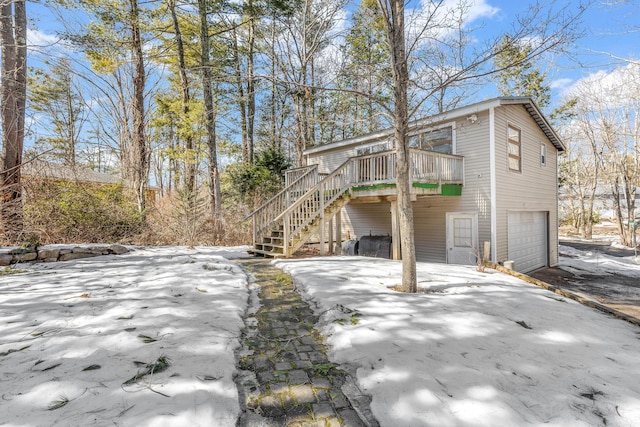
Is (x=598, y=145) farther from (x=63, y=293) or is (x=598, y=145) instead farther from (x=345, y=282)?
(x=63, y=293)

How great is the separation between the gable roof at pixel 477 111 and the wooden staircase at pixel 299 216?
2602mm

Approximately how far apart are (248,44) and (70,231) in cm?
1506

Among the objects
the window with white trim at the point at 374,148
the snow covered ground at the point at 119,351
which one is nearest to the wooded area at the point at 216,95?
the window with white trim at the point at 374,148

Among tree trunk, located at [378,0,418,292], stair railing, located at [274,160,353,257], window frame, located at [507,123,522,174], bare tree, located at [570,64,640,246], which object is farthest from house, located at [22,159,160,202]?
bare tree, located at [570,64,640,246]

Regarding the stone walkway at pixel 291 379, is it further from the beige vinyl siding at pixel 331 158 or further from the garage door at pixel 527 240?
the beige vinyl siding at pixel 331 158

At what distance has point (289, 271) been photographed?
20.4 ft

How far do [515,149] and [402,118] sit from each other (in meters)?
8.02

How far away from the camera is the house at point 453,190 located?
8.66 metres

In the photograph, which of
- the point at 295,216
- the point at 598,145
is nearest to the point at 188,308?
the point at 295,216

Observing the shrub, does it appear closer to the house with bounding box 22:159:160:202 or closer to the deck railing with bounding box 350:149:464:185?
the house with bounding box 22:159:160:202

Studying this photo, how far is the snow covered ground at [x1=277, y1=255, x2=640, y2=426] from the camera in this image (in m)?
1.94

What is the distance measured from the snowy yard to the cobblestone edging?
7.77 feet

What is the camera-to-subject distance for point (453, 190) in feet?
31.2

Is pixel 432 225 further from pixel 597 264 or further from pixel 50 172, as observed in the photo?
pixel 50 172
